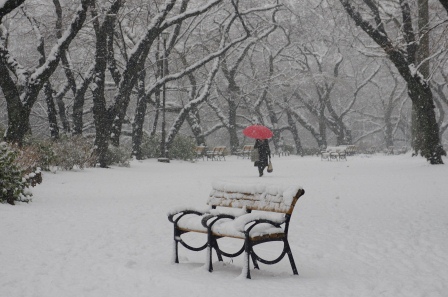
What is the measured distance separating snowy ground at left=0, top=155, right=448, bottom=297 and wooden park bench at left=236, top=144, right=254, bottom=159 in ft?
85.6

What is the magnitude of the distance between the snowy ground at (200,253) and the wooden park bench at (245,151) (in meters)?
26.1

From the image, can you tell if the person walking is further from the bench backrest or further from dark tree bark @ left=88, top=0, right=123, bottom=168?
the bench backrest

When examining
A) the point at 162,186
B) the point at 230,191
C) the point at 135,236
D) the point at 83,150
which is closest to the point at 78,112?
the point at 83,150

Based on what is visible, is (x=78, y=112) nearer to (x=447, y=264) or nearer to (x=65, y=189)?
(x=65, y=189)

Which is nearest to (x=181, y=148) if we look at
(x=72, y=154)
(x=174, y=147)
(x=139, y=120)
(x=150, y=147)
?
(x=174, y=147)

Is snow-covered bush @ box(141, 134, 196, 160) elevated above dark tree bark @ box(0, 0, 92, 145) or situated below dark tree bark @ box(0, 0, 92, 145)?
below

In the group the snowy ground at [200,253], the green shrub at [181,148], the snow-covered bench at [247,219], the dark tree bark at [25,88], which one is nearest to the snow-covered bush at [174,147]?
the green shrub at [181,148]

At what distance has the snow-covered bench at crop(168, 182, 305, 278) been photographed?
17.2 feet

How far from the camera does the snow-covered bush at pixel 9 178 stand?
32.0ft

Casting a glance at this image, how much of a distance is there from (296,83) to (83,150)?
25.7 meters

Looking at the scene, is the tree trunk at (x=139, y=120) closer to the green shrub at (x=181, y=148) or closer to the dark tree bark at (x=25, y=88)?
the green shrub at (x=181, y=148)

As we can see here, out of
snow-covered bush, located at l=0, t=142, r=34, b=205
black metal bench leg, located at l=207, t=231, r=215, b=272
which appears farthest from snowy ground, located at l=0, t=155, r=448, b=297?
snow-covered bush, located at l=0, t=142, r=34, b=205

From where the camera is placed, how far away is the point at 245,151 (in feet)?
129

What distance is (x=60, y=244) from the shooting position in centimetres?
689
